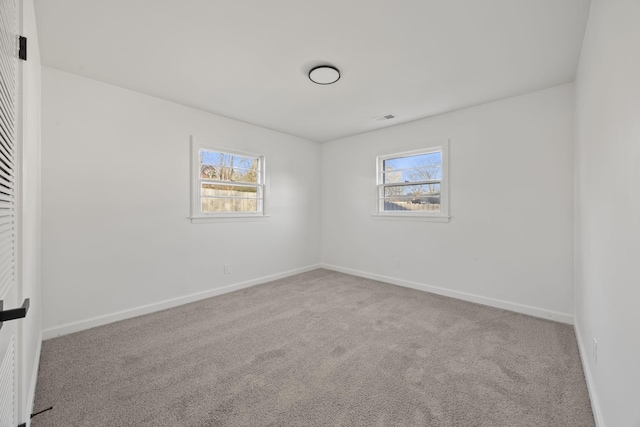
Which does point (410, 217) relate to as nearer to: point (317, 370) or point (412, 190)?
point (412, 190)

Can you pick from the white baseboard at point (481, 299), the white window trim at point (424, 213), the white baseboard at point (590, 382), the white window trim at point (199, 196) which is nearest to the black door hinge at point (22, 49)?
the white window trim at point (199, 196)

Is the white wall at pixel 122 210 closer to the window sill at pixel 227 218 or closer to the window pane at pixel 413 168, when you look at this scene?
the window sill at pixel 227 218

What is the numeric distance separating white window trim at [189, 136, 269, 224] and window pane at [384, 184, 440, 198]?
1989mm

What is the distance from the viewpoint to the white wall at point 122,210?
8.32ft

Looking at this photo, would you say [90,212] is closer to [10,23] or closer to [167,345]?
[167,345]

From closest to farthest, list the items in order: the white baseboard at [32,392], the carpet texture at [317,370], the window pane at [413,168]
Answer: the white baseboard at [32,392] → the carpet texture at [317,370] → the window pane at [413,168]

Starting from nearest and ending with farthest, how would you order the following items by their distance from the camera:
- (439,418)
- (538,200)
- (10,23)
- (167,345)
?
(10,23) < (439,418) < (167,345) < (538,200)

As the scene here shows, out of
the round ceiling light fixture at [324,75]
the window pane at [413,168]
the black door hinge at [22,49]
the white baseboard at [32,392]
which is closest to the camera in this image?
the black door hinge at [22,49]

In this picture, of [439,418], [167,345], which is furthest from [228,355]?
[439,418]

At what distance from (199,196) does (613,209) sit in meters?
3.77

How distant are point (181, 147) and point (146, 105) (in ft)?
1.84

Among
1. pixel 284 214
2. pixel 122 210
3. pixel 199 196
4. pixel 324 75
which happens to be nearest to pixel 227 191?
pixel 199 196

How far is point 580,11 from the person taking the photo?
1783 millimetres

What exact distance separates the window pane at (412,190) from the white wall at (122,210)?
2.28 m
